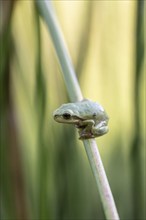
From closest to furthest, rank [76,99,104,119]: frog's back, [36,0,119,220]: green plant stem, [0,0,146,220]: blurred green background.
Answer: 1. [36,0,119,220]: green plant stem
2. [76,99,104,119]: frog's back
3. [0,0,146,220]: blurred green background

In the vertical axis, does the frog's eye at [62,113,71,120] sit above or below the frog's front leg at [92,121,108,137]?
above

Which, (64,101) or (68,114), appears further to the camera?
(64,101)

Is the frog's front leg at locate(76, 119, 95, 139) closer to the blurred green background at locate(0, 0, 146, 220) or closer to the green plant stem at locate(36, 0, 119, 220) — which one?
the green plant stem at locate(36, 0, 119, 220)

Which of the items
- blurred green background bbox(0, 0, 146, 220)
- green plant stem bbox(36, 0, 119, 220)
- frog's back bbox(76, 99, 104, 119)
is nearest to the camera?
green plant stem bbox(36, 0, 119, 220)

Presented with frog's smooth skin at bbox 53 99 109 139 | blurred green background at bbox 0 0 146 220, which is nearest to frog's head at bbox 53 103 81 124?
frog's smooth skin at bbox 53 99 109 139

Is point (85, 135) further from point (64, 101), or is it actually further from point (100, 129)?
point (64, 101)

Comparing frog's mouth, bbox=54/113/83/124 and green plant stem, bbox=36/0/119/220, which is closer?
green plant stem, bbox=36/0/119/220

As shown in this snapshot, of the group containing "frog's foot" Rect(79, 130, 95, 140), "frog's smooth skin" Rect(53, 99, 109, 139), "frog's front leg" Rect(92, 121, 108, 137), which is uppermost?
"frog's smooth skin" Rect(53, 99, 109, 139)

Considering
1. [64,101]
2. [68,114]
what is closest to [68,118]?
[68,114]
